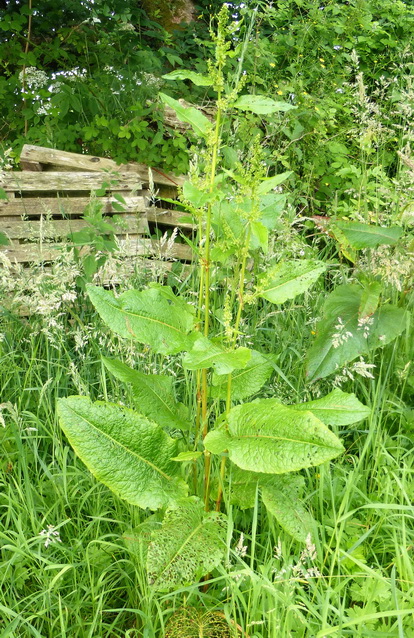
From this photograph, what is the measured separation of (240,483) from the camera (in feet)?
5.62

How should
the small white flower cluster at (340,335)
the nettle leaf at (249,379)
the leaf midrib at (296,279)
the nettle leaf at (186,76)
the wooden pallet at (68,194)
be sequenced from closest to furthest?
the nettle leaf at (186,76)
the leaf midrib at (296,279)
the nettle leaf at (249,379)
the small white flower cluster at (340,335)
the wooden pallet at (68,194)

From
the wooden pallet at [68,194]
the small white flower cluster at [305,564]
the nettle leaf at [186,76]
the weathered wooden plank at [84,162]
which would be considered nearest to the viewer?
the small white flower cluster at [305,564]

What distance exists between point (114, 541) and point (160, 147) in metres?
3.30

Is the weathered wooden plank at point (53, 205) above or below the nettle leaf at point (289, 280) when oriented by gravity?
below

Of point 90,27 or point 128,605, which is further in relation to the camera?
point 90,27

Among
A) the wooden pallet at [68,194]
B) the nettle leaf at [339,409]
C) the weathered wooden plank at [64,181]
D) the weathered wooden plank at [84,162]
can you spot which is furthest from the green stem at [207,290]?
the weathered wooden plank at [84,162]

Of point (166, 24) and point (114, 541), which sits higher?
point (166, 24)

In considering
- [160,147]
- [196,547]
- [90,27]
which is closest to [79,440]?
[196,547]

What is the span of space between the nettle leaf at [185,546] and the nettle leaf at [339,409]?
37 cm

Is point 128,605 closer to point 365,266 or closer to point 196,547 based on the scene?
point 196,547

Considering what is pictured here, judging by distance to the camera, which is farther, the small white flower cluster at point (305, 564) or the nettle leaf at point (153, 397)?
the nettle leaf at point (153, 397)

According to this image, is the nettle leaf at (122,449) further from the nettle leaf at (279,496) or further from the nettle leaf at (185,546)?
the nettle leaf at (279,496)

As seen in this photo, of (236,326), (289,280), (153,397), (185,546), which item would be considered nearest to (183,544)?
(185,546)

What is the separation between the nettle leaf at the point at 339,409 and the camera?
1.53 meters
